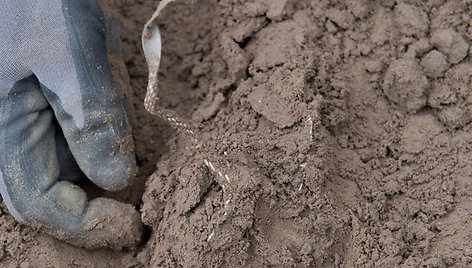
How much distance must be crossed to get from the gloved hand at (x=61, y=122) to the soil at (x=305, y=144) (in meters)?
0.14

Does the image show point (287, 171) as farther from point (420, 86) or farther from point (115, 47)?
point (115, 47)

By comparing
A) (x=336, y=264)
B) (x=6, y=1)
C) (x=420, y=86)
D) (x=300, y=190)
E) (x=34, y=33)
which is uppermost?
(x=6, y=1)

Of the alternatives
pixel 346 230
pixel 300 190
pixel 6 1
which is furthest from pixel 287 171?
pixel 6 1

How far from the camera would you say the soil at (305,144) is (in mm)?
1606

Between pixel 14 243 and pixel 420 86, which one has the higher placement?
pixel 420 86

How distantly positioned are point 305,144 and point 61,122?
0.94m

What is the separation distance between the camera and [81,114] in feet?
5.59

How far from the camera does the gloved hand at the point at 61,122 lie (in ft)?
5.53

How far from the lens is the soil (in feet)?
5.27

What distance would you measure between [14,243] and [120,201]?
1.43ft

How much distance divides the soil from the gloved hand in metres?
0.14

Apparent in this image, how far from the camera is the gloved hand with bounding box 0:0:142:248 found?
5.53 feet

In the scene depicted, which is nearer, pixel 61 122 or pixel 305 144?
pixel 305 144

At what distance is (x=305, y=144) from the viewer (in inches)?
64.6
